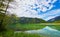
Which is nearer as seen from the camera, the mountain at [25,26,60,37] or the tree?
the mountain at [25,26,60,37]

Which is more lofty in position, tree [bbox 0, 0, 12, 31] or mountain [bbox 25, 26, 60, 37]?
tree [bbox 0, 0, 12, 31]

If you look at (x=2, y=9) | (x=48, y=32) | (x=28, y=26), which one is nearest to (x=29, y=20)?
(x=28, y=26)

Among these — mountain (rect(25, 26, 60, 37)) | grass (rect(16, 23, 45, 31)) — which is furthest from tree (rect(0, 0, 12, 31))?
mountain (rect(25, 26, 60, 37))

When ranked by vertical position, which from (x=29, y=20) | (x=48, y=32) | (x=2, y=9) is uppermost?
(x=2, y=9)

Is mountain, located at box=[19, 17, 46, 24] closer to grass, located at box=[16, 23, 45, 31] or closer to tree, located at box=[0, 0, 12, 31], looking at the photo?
grass, located at box=[16, 23, 45, 31]

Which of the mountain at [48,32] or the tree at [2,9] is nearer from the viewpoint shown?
the mountain at [48,32]

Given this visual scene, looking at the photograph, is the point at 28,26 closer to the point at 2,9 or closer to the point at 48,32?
the point at 48,32

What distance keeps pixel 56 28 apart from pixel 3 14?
79 centimetres

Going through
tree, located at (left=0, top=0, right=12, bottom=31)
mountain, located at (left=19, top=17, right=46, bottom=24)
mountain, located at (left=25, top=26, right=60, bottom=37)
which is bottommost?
mountain, located at (left=25, top=26, right=60, bottom=37)

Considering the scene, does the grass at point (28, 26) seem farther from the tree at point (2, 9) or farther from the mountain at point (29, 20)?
the tree at point (2, 9)

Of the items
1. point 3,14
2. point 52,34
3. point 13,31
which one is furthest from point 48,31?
point 3,14

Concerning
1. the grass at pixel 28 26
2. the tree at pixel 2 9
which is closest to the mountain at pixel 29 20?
the grass at pixel 28 26

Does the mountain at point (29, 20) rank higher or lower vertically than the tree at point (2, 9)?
lower

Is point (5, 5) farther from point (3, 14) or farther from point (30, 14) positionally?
point (30, 14)
